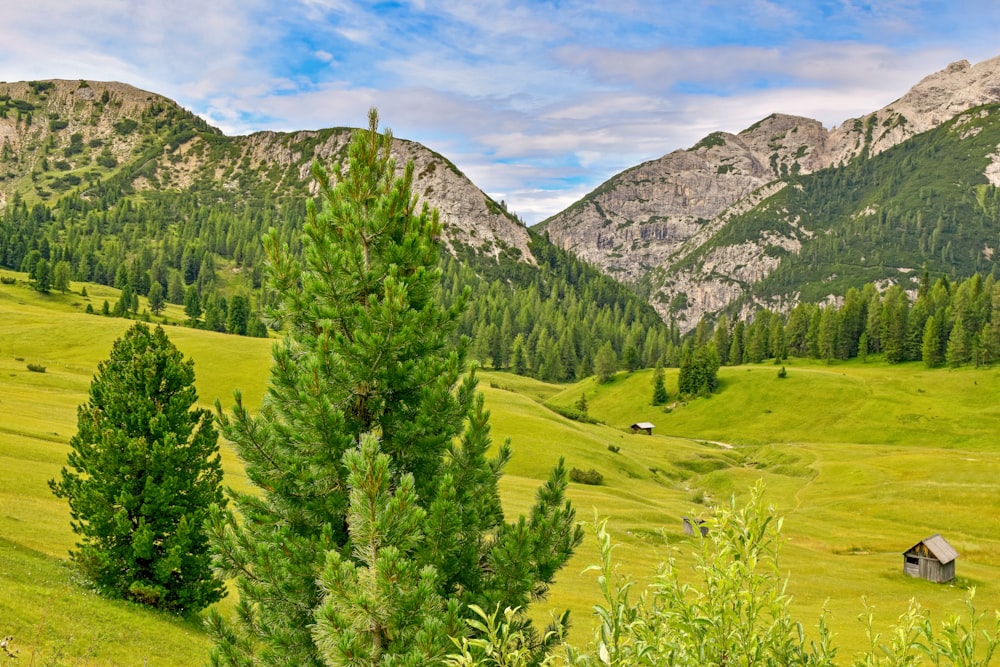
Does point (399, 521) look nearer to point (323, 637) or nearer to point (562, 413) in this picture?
point (323, 637)

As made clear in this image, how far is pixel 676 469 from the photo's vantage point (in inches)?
3826

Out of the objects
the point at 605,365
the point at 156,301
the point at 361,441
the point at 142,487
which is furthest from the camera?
the point at 156,301

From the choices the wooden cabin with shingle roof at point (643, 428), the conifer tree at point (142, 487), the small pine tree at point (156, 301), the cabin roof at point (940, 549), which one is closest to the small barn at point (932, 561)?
the cabin roof at point (940, 549)

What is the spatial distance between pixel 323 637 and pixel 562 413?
115 m

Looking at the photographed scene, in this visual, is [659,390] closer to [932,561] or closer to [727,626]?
[932,561]

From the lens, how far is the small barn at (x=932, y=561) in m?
47.4

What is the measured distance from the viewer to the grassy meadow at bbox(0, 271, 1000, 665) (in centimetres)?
2425

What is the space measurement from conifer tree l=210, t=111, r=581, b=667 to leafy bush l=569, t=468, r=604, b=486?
67215mm

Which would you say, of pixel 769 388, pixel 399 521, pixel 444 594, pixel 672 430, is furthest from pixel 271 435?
pixel 769 388

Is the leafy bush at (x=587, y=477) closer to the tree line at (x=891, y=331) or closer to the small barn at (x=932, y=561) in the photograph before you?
the small barn at (x=932, y=561)

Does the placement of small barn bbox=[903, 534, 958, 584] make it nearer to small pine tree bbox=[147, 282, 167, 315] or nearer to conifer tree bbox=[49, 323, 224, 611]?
conifer tree bbox=[49, 323, 224, 611]

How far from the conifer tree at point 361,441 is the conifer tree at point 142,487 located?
16957 mm

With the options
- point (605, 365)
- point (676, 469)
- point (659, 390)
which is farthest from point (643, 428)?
point (605, 365)

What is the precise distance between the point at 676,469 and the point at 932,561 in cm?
5006
